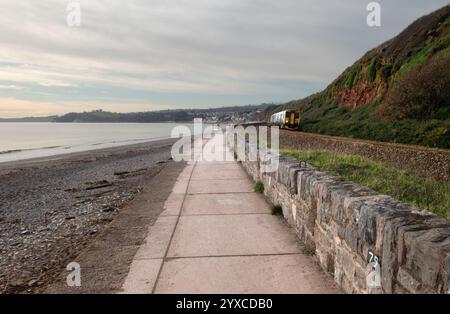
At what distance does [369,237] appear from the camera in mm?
3018

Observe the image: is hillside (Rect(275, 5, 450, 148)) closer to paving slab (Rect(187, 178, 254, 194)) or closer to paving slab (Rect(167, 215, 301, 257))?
paving slab (Rect(187, 178, 254, 194))

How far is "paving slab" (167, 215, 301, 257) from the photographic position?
488 cm

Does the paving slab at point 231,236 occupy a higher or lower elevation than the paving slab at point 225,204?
higher

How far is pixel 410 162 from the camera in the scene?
11.8 meters

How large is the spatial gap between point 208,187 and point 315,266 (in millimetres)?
5690

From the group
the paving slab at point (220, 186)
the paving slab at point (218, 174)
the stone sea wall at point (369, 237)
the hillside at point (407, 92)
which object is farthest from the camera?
the hillside at point (407, 92)

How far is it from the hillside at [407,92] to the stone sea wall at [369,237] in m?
13.7

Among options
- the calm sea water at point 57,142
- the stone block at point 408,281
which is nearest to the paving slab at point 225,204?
the stone block at point 408,281

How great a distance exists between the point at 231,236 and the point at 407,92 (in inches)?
798

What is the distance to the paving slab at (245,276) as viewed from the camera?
3752 millimetres

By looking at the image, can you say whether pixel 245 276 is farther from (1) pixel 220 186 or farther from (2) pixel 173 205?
(1) pixel 220 186

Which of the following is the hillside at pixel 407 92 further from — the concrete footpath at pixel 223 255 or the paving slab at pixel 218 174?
the concrete footpath at pixel 223 255
